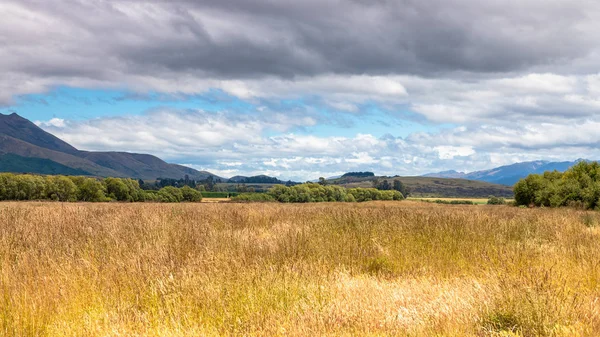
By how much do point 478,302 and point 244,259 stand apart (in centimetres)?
392

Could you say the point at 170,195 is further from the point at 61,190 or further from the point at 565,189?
the point at 565,189

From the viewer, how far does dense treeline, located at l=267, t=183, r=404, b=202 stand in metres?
117

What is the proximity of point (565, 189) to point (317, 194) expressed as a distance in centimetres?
Result: 6959

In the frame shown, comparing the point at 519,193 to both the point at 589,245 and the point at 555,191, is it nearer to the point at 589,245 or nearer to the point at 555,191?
the point at 555,191

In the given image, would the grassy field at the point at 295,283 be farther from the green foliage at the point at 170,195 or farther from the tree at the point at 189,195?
the tree at the point at 189,195

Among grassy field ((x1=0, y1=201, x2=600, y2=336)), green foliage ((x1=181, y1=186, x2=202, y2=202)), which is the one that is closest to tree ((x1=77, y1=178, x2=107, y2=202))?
green foliage ((x1=181, y1=186, x2=202, y2=202))

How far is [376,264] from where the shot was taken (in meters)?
9.33

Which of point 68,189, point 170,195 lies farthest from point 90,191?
point 170,195

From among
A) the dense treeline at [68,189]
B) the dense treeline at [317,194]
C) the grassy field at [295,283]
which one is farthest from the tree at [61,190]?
the grassy field at [295,283]

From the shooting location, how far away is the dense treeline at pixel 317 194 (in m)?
117

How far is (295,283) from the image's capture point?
22.6 ft

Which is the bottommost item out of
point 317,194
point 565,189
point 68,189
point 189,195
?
point 189,195

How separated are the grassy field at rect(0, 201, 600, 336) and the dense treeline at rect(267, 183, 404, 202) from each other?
104898 mm

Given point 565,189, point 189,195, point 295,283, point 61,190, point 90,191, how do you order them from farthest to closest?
point 189,195 < point 90,191 < point 61,190 < point 565,189 < point 295,283
